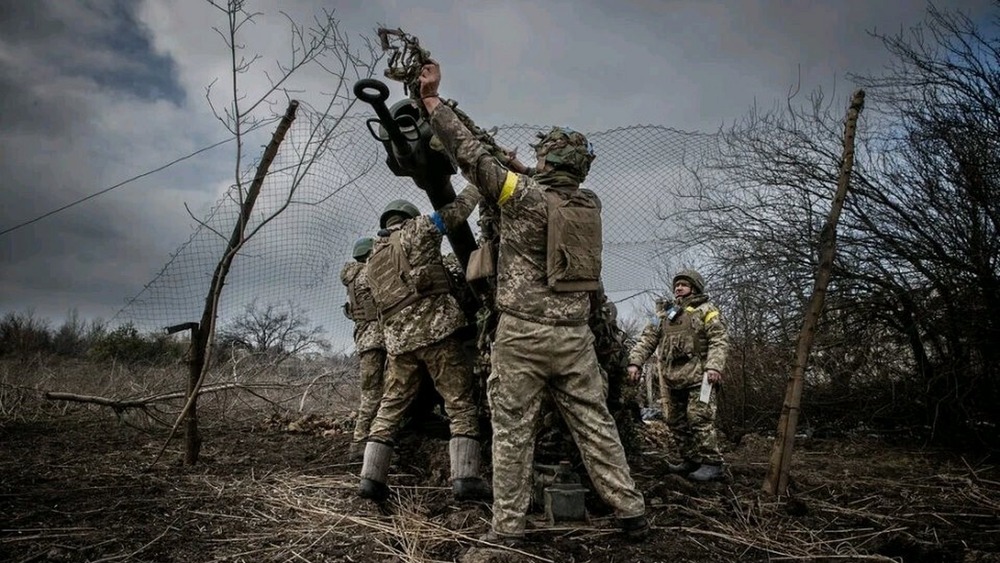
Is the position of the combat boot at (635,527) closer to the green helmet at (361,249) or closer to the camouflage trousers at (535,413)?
the camouflage trousers at (535,413)

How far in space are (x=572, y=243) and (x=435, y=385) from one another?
160cm

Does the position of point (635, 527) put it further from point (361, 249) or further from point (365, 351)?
point (361, 249)

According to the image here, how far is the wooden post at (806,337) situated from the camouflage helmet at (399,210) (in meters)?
3.30

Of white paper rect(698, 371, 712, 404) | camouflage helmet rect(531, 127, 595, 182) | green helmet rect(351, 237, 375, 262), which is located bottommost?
white paper rect(698, 371, 712, 404)

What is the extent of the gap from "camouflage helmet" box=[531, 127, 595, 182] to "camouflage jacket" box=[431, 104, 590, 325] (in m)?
0.24

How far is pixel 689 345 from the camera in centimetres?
561

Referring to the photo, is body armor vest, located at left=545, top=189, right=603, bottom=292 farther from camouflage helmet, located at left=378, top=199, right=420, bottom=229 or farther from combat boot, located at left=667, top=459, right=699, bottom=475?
combat boot, located at left=667, top=459, right=699, bottom=475

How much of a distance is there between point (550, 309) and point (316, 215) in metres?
3.35

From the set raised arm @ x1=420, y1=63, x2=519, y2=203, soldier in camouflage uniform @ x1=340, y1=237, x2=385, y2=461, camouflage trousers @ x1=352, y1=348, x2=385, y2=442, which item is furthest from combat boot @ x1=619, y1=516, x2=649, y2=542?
camouflage trousers @ x1=352, y1=348, x2=385, y2=442

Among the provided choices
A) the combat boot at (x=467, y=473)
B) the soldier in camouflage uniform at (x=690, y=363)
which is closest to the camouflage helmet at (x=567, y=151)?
the combat boot at (x=467, y=473)

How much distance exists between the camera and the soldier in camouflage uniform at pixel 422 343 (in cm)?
419

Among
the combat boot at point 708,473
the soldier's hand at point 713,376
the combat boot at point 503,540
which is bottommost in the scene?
the combat boot at point 503,540

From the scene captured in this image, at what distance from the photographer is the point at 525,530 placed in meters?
3.38

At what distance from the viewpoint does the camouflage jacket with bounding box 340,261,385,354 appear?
5773mm
